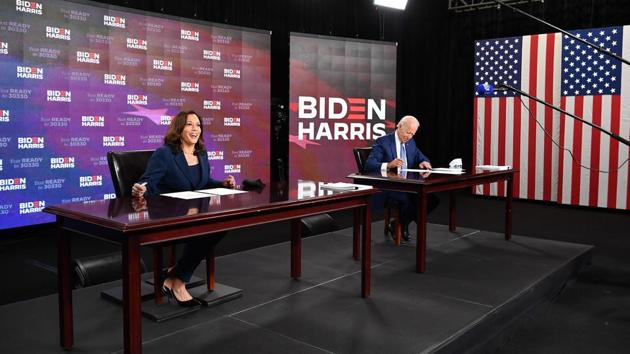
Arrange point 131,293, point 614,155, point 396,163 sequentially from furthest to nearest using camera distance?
point 614,155 → point 396,163 → point 131,293

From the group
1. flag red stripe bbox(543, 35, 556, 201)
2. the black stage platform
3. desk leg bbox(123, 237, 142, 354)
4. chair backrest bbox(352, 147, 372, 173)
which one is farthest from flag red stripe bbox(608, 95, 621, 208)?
desk leg bbox(123, 237, 142, 354)

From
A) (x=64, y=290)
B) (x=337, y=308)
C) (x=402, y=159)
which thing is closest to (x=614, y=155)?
(x=402, y=159)

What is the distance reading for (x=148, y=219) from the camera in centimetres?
195

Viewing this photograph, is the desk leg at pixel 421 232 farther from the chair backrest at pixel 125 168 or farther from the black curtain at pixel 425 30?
the black curtain at pixel 425 30

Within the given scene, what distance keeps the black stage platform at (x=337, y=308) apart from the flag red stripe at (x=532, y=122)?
10.5 feet

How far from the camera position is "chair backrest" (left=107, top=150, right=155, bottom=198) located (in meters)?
2.86

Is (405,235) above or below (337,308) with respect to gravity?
above

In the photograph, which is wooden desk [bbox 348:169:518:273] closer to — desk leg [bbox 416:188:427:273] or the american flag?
desk leg [bbox 416:188:427:273]

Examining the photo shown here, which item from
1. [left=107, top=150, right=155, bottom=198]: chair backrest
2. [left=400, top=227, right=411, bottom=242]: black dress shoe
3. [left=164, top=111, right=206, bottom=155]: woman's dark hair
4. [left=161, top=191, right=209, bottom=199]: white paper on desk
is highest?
[left=164, top=111, right=206, bottom=155]: woman's dark hair

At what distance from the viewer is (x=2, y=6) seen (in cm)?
430

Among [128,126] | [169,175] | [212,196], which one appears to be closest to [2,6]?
[128,126]

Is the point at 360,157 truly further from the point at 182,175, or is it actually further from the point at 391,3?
the point at 391,3

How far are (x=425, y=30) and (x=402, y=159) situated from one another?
4.54 meters

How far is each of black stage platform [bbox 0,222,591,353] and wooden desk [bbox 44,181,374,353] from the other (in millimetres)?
345
